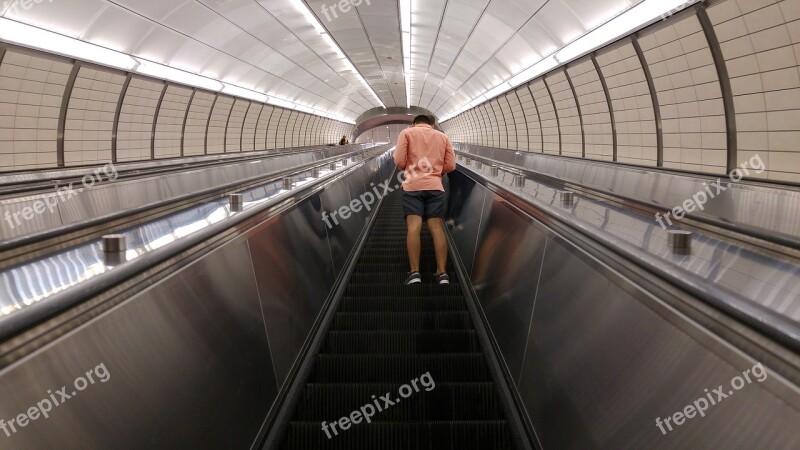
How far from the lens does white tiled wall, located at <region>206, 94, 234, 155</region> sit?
23.1 meters

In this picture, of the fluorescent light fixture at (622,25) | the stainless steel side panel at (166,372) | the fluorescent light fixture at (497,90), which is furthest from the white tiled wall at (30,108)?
the fluorescent light fixture at (497,90)

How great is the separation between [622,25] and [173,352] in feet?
32.0

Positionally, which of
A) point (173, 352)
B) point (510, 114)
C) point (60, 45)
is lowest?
point (510, 114)

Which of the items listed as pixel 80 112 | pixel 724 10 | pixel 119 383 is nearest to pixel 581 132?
pixel 724 10

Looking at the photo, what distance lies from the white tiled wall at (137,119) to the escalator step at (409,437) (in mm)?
14144

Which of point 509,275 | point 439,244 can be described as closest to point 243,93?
point 439,244

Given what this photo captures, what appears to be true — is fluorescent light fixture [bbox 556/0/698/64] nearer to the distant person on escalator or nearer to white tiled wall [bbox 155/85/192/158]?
the distant person on escalator

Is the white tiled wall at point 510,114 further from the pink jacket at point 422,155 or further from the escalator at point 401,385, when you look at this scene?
the escalator at point 401,385

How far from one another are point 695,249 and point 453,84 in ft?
83.3

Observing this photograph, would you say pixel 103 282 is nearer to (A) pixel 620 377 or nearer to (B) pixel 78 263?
(B) pixel 78 263

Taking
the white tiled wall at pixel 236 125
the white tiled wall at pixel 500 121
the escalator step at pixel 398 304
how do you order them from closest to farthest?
the escalator step at pixel 398 304 → the white tiled wall at pixel 236 125 → the white tiled wall at pixel 500 121

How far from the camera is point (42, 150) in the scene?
42.8 feet

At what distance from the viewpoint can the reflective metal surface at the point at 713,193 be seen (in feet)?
14.9

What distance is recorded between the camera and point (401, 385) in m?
3.69
